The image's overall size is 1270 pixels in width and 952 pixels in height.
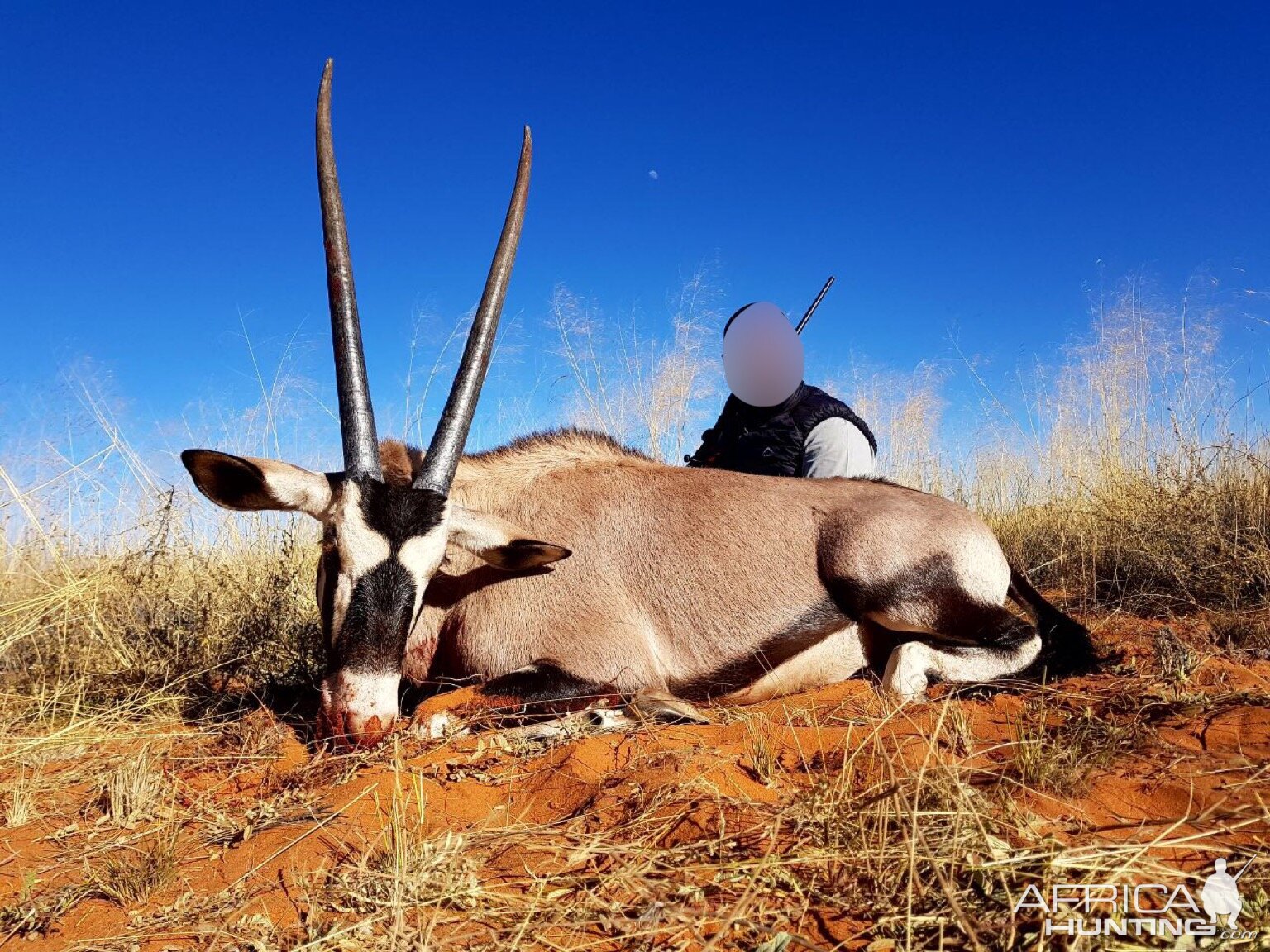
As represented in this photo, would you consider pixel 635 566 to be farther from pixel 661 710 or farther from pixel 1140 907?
pixel 1140 907

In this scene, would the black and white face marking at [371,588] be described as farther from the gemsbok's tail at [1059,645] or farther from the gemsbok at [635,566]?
the gemsbok's tail at [1059,645]

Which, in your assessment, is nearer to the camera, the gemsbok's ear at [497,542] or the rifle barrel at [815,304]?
the gemsbok's ear at [497,542]

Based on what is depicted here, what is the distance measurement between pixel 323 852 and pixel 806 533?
2412mm

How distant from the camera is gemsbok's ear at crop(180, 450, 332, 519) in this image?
2840mm

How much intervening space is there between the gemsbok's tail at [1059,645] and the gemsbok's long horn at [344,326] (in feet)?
10.1

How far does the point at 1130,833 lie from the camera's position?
5.29ft

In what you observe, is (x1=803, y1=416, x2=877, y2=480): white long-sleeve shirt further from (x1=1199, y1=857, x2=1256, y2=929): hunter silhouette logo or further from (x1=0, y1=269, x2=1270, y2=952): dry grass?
(x1=1199, y1=857, x2=1256, y2=929): hunter silhouette logo

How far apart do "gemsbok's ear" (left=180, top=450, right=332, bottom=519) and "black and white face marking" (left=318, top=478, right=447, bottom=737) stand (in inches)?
5.2

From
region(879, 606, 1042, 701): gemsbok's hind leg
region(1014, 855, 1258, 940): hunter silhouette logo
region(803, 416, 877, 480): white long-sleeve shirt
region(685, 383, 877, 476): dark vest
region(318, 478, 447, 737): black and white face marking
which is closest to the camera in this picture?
region(1014, 855, 1258, 940): hunter silhouette logo

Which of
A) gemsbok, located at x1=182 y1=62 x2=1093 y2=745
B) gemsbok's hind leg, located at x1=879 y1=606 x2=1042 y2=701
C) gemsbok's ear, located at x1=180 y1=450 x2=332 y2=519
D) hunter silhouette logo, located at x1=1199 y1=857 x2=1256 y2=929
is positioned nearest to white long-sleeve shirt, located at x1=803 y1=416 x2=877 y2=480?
gemsbok, located at x1=182 y1=62 x2=1093 y2=745

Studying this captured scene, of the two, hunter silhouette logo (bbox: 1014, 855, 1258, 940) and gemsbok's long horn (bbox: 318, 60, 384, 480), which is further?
gemsbok's long horn (bbox: 318, 60, 384, 480)

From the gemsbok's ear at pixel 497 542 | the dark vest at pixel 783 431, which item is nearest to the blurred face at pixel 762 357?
the dark vest at pixel 783 431

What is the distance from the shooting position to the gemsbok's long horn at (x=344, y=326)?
3.00 meters

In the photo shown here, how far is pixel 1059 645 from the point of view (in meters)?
3.50
